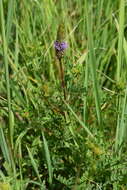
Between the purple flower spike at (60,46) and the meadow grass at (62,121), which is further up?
the purple flower spike at (60,46)

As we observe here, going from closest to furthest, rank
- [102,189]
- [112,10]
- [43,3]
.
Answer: [102,189] < [43,3] < [112,10]

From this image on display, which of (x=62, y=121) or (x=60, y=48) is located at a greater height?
(x=60, y=48)

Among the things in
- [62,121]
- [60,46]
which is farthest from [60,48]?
[62,121]

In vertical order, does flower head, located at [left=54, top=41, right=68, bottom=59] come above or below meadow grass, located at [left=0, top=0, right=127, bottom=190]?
above

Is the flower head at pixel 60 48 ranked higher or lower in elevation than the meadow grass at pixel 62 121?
higher

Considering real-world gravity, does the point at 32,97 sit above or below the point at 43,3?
below

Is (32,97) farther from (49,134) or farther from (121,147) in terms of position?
(121,147)

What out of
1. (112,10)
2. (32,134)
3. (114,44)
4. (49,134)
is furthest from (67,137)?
(112,10)

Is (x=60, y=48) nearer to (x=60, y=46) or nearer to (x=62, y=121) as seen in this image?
(x=60, y=46)

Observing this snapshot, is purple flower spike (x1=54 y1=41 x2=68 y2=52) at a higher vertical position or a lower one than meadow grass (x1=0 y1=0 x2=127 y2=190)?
higher

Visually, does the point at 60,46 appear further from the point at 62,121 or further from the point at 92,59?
the point at 62,121

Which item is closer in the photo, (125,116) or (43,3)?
(125,116)
